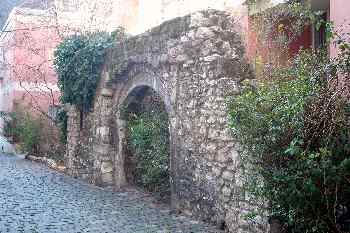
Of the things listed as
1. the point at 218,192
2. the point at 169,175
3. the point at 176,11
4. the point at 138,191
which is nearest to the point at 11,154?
the point at 176,11

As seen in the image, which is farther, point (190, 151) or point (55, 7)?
point (55, 7)

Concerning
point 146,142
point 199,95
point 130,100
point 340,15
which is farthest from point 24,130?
point 340,15

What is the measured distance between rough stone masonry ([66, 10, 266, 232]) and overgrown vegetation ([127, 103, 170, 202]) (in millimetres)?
513

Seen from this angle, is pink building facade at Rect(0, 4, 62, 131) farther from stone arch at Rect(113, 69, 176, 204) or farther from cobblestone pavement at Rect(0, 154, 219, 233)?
stone arch at Rect(113, 69, 176, 204)

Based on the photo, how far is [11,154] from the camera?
20.8 m

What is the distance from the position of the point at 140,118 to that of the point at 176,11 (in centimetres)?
539

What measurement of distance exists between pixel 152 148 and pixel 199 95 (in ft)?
7.15

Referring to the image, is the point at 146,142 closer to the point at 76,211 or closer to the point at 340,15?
the point at 76,211

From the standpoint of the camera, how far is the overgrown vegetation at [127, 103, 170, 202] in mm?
8766

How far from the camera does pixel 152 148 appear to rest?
30.2ft

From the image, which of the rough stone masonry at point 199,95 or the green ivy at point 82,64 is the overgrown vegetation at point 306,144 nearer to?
the rough stone masonry at point 199,95

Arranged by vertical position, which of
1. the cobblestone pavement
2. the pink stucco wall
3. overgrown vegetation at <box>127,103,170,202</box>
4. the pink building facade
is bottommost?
the cobblestone pavement

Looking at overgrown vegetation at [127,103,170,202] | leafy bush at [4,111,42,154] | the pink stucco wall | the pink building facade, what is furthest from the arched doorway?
the pink building facade

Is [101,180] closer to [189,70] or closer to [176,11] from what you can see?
[189,70]
